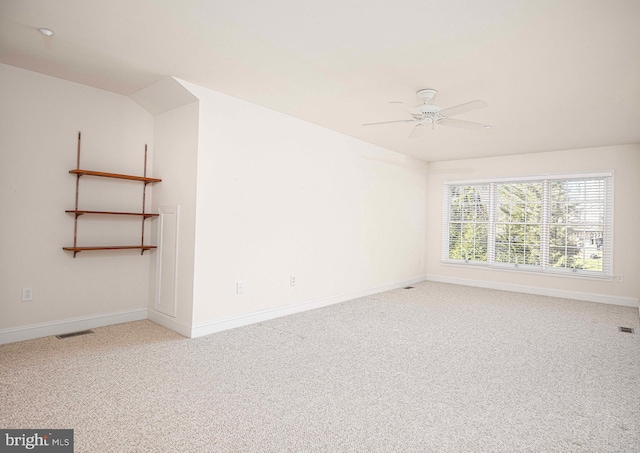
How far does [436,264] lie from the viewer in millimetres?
7395

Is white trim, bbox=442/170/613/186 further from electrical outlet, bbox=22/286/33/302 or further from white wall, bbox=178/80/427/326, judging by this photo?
electrical outlet, bbox=22/286/33/302

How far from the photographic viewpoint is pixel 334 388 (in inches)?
97.6

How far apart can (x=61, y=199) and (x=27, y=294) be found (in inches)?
36.7

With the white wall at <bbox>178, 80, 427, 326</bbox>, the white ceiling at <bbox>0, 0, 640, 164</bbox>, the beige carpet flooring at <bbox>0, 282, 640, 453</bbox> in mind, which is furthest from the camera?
the white wall at <bbox>178, 80, 427, 326</bbox>

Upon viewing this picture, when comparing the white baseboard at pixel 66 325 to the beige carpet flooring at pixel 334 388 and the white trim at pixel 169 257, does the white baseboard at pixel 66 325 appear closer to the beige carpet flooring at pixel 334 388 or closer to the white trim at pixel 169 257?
the beige carpet flooring at pixel 334 388

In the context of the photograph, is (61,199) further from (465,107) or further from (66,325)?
(465,107)

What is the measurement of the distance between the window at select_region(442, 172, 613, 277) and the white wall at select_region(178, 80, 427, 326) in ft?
5.27

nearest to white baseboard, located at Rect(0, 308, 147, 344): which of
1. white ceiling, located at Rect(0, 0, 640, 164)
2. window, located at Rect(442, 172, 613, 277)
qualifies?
white ceiling, located at Rect(0, 0, 640, 164)

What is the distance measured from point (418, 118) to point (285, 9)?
1.94 m

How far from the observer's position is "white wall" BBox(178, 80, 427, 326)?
3.68 metres

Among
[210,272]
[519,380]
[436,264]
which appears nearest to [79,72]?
[210,272]

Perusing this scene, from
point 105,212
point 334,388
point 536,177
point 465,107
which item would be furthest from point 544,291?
point 105,212

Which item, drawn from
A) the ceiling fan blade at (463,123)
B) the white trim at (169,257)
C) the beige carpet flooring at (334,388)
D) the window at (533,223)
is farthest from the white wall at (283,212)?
the ceiling fan blade at (463,123)

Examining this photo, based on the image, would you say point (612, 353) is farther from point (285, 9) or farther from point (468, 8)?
point (285, 9)
